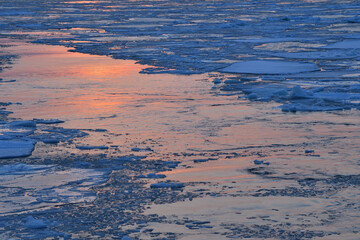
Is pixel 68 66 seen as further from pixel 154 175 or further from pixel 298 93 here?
pixel 154 175

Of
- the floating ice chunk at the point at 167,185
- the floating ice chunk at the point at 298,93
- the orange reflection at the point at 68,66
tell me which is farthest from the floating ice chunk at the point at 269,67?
the floating ice chunk at the point at 167,185

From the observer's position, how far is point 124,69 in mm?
12617

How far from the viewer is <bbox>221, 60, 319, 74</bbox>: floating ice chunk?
1194 centimetres

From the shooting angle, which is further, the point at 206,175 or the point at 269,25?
the point at 269,25

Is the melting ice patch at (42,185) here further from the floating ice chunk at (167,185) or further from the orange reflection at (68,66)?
the orange reflection at (68,66)

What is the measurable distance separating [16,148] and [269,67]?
6685 millimetres

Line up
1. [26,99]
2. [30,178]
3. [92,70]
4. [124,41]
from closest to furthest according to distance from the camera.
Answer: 1. [30,178]
2. [26,99]
3. [92,70]
4. [124,41]

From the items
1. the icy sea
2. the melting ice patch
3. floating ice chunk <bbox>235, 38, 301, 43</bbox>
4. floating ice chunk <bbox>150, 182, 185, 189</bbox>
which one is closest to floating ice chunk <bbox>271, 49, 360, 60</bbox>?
the icy sea

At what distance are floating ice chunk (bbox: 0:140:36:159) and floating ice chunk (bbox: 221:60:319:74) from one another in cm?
585

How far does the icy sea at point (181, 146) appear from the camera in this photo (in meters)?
4.63

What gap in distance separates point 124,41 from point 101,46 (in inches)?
56.2

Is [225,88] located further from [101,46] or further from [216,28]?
[216,28]

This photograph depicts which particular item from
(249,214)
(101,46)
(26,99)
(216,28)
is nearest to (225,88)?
(26,99)

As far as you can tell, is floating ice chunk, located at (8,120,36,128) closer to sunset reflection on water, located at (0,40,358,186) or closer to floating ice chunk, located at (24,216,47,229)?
sunset reflection on water, located at (0,40,358,186)
